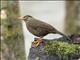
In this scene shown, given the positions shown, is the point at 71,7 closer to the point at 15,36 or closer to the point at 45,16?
the point at 45,16

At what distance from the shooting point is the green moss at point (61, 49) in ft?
20.9

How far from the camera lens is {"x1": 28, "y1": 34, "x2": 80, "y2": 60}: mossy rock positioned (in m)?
6.37

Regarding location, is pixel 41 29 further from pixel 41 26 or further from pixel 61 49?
pixel 61 49

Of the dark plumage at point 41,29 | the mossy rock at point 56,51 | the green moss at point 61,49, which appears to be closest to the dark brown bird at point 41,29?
the dark plumage at point 41,29

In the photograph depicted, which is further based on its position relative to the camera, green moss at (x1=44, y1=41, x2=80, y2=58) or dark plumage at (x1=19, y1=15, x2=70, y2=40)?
dark plumage at (x1=19, y1=15, x2=70, y2=40)

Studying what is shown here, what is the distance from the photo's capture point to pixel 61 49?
21.1 ft

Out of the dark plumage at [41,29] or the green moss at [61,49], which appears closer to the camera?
the green moss at [61,49]

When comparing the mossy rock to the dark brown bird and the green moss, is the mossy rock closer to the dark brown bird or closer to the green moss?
the green moss

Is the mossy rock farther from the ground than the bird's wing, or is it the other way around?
the bird's wing

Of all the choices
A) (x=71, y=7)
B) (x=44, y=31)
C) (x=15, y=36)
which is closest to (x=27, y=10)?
(x=71, y=7)

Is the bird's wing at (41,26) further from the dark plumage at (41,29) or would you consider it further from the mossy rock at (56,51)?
the mossy rock at (56,51)

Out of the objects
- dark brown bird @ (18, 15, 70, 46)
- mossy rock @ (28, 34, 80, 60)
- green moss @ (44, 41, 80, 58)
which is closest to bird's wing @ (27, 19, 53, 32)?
dark brown bird @ (18, 15, 70, 46)

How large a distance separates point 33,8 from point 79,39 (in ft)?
39.1

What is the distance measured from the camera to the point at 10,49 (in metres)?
8.42
